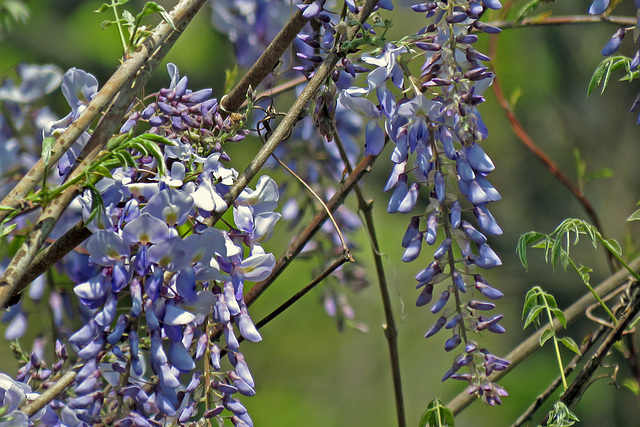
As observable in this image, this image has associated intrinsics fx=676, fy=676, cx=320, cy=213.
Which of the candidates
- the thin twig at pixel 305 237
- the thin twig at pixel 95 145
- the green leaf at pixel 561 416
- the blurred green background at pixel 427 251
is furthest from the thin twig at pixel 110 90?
the blurred green background at pixel 427 251

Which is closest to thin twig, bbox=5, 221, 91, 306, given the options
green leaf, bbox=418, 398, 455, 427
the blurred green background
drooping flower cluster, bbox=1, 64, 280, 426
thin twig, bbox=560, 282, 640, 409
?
drooping flower cluster, bbox=1, 64, 280, 426

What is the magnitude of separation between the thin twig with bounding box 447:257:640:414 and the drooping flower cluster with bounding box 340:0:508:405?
14 centimetres

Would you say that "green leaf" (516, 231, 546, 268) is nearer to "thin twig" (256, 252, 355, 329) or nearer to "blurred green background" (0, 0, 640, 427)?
"thin twig" (256, 252, 355, 329)

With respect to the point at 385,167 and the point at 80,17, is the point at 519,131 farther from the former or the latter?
the point at 385,167

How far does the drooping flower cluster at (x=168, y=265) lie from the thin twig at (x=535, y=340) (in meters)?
0.28

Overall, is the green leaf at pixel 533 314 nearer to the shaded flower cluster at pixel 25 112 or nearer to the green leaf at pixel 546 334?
the green leaf at pixel 546 334

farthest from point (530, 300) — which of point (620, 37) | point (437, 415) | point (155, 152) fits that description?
point (155, 152)

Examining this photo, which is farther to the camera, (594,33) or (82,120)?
(594,33)

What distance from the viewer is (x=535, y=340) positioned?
74 cm

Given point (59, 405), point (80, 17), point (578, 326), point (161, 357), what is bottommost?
point (578, 326)

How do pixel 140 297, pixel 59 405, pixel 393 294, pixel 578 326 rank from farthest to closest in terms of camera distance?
pixel 578 326
pixel 393 294
pixel 59 405
pixel 140 297

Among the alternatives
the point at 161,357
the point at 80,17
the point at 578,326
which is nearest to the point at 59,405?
the point at 161,357

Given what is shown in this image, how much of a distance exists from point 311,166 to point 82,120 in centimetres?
65

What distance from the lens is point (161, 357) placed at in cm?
50
